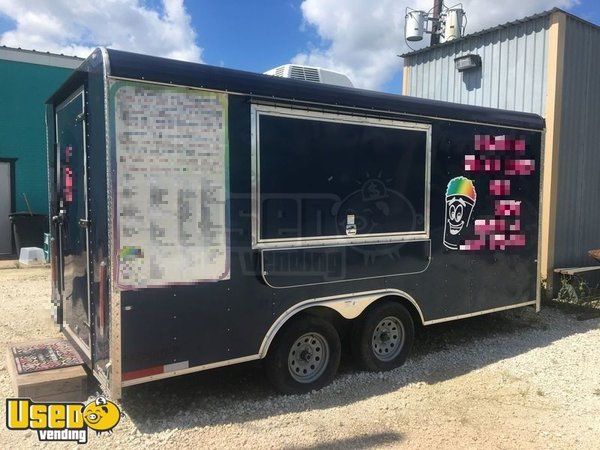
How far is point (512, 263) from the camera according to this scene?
5.96 meters

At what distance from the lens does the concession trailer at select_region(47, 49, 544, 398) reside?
3.49 m

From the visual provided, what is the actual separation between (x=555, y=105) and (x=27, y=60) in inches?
471

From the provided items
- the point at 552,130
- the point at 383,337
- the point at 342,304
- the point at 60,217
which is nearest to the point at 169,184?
the point at 60,217

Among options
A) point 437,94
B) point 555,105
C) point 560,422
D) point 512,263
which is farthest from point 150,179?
point 437,94

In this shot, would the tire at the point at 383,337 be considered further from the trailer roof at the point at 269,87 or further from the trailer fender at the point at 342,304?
the trailer roof at the point at 269,87

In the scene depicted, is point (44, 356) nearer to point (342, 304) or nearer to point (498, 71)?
point (342, 304)

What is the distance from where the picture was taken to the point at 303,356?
441 cm

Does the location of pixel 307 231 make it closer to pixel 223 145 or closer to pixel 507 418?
pixel 223 145

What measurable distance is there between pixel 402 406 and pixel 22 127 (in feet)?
40.0

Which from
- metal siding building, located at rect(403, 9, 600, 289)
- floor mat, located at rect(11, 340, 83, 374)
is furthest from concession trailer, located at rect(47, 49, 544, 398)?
metal siding building, located at rect(403, 9, 600, 289)

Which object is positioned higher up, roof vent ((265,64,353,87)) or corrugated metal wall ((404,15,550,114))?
corrugated metal wall ((404,15,550,114))

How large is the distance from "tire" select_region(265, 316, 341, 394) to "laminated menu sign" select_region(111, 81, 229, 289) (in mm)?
844

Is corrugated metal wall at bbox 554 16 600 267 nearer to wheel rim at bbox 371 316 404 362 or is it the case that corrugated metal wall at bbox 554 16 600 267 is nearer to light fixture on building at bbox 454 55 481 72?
light fixture on building at bbox 454 55 481 72

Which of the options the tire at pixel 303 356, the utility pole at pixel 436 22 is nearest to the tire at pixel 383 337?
the tire at pixel 303 356
